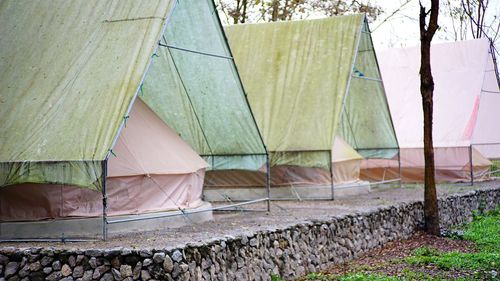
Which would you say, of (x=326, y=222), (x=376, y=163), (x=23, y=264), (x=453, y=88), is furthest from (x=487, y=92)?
(x=23, y=264)

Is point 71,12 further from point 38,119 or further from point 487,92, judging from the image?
point 487,92

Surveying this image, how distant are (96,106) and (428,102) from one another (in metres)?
5.85

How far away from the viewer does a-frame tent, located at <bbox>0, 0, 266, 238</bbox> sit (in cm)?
827

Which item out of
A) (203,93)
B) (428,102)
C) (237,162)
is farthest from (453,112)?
(203,93)

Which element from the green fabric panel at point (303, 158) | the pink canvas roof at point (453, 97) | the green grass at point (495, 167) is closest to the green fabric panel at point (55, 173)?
the green fabric panel at point (303, 158)

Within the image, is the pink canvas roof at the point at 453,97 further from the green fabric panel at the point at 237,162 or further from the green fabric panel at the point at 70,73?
the green fabric panel at the point at 70,73

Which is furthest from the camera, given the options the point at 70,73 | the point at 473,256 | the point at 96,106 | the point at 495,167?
the point at 495,167

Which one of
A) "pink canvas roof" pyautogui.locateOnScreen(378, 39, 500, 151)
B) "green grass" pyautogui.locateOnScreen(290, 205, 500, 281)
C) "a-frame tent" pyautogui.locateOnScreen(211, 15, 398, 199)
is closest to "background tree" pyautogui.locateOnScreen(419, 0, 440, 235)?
"green grass" pyautogui.locateOnScreen(290, 205, 500, 281)

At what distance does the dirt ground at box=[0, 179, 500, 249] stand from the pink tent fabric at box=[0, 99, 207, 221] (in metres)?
0.50

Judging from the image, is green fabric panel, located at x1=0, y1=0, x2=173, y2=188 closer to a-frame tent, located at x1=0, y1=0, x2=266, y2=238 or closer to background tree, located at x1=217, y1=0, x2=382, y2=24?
a-frame tent, located at x1=0, y1=0, x2=266, y2=238

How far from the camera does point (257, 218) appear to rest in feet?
35.3

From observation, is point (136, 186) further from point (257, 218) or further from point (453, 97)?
point (453, 97)

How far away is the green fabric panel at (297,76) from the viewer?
13.9 m

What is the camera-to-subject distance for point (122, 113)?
27.1ft
